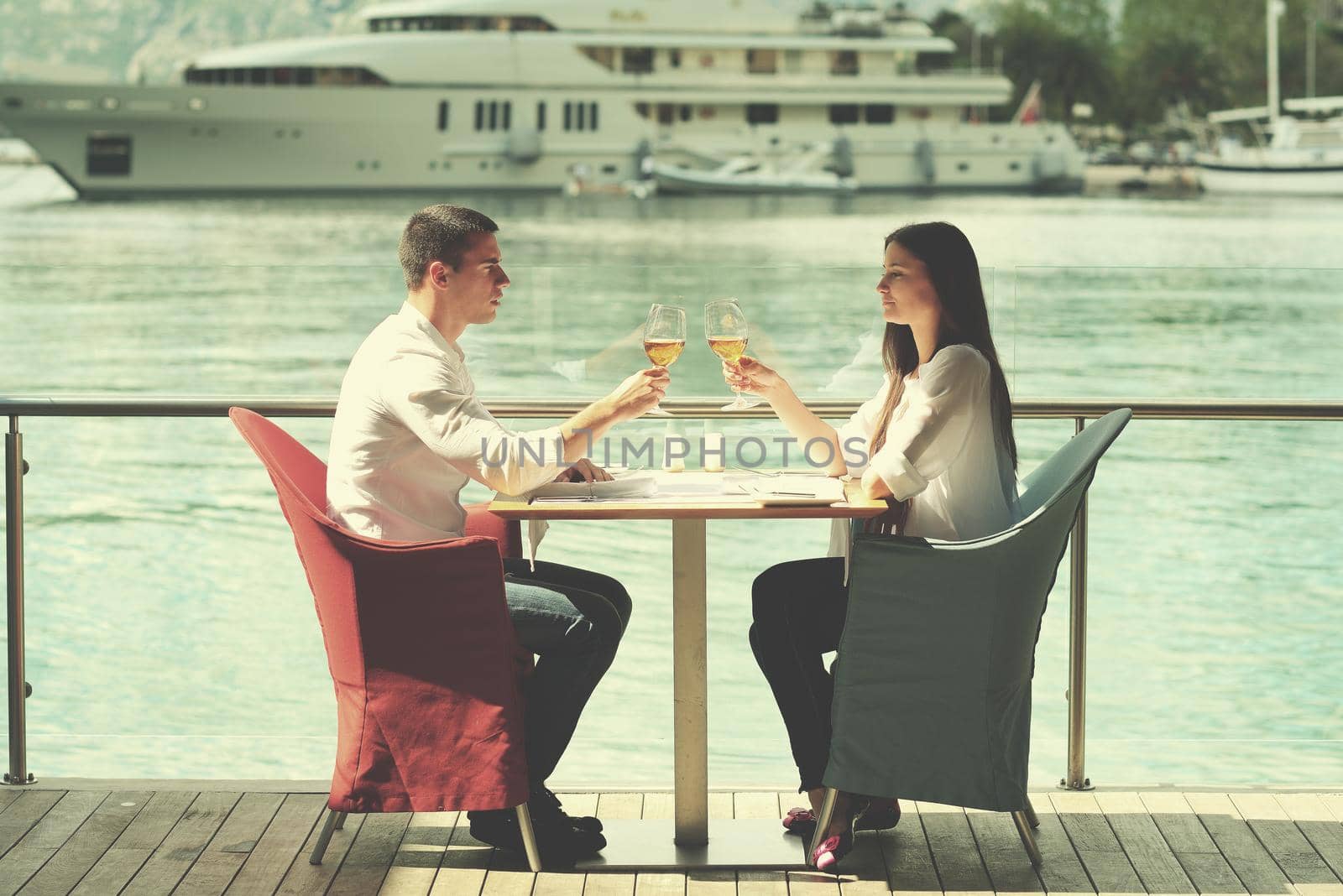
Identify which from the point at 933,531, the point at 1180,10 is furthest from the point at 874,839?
the point at 1180,10

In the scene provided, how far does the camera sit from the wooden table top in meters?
2.33

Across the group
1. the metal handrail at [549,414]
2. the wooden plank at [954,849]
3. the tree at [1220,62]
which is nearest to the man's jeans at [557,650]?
the metal handrail at [549,414]

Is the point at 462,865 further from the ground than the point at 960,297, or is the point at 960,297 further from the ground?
the point at 960,297

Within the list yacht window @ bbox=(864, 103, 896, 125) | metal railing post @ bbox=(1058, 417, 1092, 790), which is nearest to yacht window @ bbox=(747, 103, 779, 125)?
yacht window @ bbox=(864, 103, 896, 125)

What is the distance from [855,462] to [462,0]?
50537 mm

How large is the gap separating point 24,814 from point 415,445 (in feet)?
3.41

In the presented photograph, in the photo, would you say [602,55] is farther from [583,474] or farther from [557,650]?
[557,650]

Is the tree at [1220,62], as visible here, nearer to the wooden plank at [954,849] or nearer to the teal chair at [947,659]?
the wooden plank at [954,849]

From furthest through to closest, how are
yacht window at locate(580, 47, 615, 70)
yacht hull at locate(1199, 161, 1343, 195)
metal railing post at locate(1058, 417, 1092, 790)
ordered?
yacht window at locate(580, 47, 615, 70) → yacht hull at locate(1199, 161, 1343, 195) → metal railing post at locate(1058, 417, 1092, 790)

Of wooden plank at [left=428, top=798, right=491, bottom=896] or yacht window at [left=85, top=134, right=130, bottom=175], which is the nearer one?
wooden plank at [left=428, top=798, right=491, bottom=896]

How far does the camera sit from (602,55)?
167 feet

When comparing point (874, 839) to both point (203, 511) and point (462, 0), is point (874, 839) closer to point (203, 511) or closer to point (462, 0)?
point (203, 511)

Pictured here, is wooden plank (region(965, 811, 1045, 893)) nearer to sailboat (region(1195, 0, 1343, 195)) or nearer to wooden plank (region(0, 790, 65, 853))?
wooden plank (region(0, 790, 65, 853))

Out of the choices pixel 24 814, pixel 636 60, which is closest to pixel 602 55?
pixel 636 60
